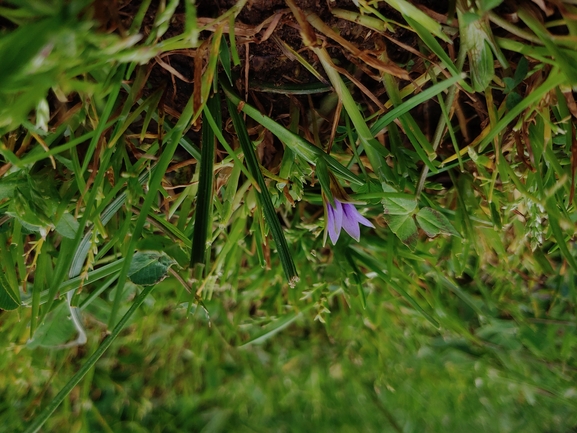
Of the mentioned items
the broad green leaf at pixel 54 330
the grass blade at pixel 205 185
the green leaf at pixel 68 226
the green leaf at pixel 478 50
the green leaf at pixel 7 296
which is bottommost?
the broad green leaf at pixel 54 330

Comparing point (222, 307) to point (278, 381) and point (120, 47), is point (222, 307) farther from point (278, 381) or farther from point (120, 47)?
point (120, 47)

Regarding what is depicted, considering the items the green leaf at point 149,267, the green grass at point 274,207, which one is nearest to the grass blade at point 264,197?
the green grass at point 274,207

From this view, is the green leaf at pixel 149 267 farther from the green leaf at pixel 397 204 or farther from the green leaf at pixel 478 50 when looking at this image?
the green leaf at pixel 478 50

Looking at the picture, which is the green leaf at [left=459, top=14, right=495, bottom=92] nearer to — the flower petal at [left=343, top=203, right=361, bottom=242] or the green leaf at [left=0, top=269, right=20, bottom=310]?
the flower petal at [left=343, top=203, right=361, bottom=242]

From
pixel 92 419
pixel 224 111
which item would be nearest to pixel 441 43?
pixel 224 111

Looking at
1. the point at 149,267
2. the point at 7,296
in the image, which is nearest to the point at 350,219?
the point at 149,267

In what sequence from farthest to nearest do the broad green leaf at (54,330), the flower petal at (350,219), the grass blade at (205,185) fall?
the broad green leaf at (54,330) → the flower petal at (350,219) → the grass blade at (205,185)
